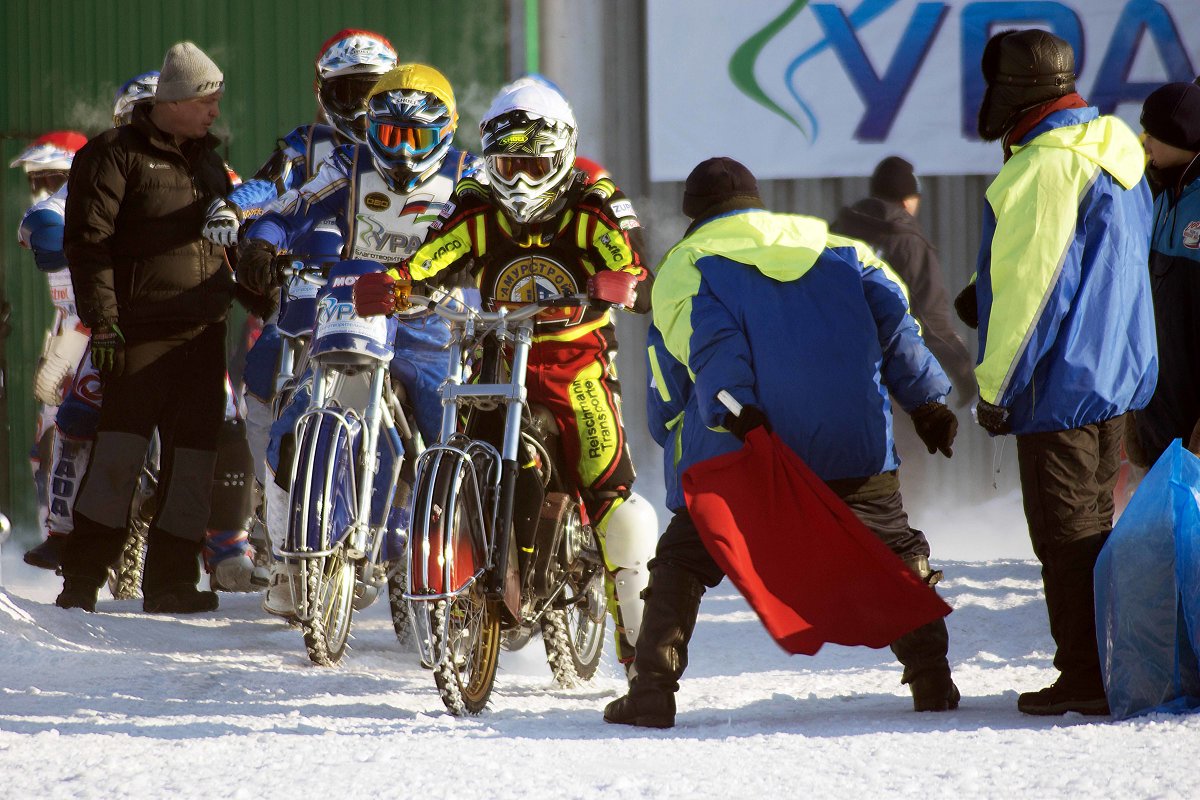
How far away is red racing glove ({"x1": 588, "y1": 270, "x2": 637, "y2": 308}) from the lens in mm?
4508

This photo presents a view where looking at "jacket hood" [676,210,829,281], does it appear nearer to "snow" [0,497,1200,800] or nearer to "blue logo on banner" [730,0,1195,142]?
"snow" [0,497,1200,800]

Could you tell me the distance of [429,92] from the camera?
18.0 feet

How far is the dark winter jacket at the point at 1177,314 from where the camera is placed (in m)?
4.48

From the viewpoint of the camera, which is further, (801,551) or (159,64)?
(159,64)

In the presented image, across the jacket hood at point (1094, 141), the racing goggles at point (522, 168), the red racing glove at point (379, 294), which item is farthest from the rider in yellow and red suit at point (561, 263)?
the jacket hood at point (1094, 141)

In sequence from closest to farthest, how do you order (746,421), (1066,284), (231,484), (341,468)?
(1066,284) < (746,421) < (341,468) < (231,484)

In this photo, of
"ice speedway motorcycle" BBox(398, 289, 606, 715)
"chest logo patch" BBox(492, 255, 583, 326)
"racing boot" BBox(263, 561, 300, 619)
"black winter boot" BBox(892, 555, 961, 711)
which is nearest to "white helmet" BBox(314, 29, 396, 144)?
"chest logo patch" BBox(492, 255, 583, 326)

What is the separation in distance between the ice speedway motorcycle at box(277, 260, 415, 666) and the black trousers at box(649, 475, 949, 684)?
3.96 ft

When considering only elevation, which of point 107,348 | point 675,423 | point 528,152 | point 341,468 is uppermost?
point 528,152

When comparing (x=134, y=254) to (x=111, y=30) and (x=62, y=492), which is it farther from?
(x=111, y=30)

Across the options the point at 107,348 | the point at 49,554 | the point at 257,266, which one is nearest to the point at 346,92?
the point at 257,266

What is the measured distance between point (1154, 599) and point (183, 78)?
4302 millimetres

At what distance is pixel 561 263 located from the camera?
4.92 metres

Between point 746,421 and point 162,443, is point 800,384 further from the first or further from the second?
point 162,443
